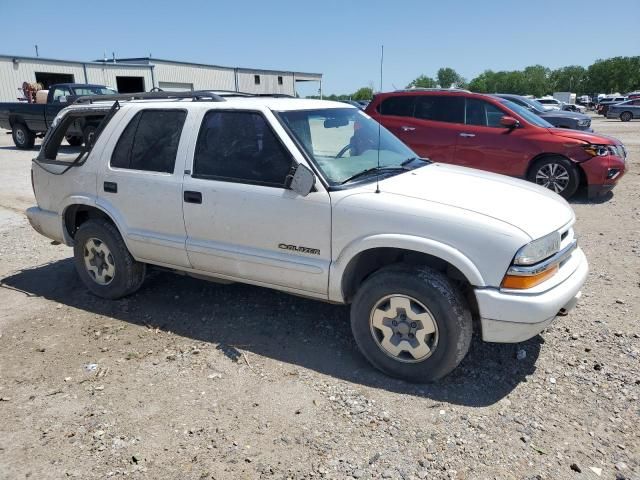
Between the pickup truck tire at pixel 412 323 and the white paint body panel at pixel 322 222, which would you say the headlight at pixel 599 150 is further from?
the pickup truck tire at pixel 412 323

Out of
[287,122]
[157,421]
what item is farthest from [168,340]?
[287,122]

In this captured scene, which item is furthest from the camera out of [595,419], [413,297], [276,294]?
[276,294]

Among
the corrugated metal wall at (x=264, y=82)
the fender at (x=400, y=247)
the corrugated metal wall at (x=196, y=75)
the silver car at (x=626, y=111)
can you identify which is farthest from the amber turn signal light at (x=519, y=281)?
the corrugated metal wall at (x=264, y=82)

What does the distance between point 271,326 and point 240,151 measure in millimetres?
1447

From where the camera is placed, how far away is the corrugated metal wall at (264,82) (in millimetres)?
49969

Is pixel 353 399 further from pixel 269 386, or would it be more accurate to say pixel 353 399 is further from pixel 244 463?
pixel 244 463

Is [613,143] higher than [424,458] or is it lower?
higher

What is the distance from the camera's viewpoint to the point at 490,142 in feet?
28.4

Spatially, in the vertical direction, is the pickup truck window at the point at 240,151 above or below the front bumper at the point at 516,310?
above

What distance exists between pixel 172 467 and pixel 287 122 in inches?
93.3

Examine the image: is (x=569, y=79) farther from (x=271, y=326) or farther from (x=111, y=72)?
(x=271, y=326)

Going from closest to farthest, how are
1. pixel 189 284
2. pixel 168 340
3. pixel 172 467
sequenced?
pixel 172 467
pixel 168 340
pixel 189 284

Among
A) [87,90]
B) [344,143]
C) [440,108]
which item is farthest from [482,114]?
[87,90]

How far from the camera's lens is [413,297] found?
3.26 meters
